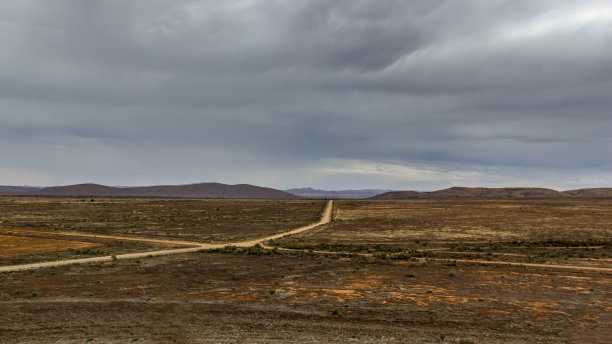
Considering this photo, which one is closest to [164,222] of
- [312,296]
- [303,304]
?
[312,296]

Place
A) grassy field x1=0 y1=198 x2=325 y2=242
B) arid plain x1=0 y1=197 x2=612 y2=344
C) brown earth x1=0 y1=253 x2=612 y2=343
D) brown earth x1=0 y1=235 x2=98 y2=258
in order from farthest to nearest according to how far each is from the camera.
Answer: grassy field x1=0 y1=198 x2=325 y2=242
brown earth x1=0 y1=235 x2=98 y2=258
arid plain x1=0 y1=197 x2=612 y2=344
brown earth x1=0 y1=253 x2=612 y2=343

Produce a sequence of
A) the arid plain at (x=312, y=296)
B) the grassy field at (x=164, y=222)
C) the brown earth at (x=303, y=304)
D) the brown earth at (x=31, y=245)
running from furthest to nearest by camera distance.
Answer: the grassy field at (x=164, y=222)
the brown earth at (x=31, y=245)
the arid plain at (x=312, y=296)
the brown earth at (x=303, y=304)

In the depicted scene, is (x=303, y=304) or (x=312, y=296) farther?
(x=312, y=296)

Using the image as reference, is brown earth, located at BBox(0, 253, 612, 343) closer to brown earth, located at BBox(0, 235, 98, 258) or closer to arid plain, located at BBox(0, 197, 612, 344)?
arid plain, located at BBox(0, 197, 612, 344)

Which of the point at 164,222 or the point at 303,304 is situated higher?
the point at 303,304

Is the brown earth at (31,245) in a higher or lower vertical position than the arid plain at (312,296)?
lower

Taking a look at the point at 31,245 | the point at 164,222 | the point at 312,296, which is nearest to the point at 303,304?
the point at 312,296

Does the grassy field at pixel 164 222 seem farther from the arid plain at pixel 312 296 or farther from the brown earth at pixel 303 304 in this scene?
the brown earth at pixel 303 304

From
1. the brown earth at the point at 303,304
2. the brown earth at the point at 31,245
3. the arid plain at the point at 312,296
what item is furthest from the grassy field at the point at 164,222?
the brown earth at the point at 303,304

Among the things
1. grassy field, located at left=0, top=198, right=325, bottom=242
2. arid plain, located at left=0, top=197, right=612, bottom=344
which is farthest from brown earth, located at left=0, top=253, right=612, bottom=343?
grassy field, located at left=0, top=198, right=325, bottom=242

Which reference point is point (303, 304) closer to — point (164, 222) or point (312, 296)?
point (312, 296)

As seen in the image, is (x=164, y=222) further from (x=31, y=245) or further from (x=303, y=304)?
(x=303, y=304)

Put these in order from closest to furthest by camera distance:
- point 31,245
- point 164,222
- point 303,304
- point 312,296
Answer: point 303,304
point 312,296
point 31,245
point 164,222

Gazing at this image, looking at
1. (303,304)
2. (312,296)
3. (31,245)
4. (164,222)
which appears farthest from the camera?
(164,222)
